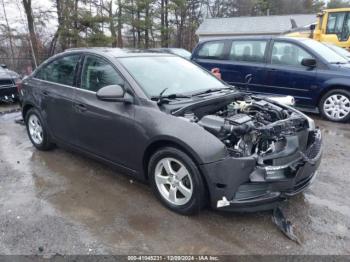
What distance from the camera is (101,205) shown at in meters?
3.45

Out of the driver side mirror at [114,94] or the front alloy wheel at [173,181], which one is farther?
the driver side mirror at [114,94]

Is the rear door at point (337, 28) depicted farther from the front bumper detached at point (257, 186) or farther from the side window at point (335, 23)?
the front bumper detached at point (257, 186)

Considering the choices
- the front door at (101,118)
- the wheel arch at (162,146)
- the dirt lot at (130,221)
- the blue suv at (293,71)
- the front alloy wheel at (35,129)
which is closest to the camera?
the dirt lot at (130,221)

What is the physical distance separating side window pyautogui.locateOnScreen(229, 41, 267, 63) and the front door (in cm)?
447

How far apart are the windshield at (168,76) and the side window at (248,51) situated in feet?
11.0

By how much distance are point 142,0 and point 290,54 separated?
2121cm

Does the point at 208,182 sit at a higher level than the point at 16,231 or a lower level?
higher

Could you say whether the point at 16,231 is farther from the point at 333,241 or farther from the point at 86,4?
the point at 86,4

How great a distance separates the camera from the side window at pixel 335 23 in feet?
41.5

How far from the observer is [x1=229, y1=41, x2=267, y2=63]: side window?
7.27m

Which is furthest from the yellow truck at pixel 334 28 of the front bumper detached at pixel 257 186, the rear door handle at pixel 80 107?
the front bumper detached at pixel 257 186

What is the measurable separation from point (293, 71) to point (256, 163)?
4.59m

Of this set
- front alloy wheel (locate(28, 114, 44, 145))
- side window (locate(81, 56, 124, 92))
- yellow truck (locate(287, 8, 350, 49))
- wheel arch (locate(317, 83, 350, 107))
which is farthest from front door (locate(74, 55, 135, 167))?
yellow truck (locate(287, 8, 350, 49))

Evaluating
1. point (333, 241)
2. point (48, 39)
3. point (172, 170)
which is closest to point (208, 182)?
point (172, 170)
